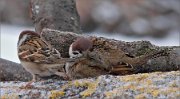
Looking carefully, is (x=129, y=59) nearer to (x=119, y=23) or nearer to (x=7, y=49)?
(x=7, y=49)

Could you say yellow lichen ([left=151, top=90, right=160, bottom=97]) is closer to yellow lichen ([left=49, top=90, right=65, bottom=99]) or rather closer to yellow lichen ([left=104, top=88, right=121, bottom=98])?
yellow lichen ([left=104, top=88, right=121, bottom=98])

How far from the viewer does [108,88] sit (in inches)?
101

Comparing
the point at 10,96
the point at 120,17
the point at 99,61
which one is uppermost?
the point at 120,17

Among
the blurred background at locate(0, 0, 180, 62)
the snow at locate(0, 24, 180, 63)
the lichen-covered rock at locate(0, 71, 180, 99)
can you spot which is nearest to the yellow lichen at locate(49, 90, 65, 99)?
the lichen-covered rock at locate(0, 71, 180, 99)

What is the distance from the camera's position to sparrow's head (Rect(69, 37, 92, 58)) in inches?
118

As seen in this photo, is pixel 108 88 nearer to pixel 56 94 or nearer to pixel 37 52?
pixel 56 94

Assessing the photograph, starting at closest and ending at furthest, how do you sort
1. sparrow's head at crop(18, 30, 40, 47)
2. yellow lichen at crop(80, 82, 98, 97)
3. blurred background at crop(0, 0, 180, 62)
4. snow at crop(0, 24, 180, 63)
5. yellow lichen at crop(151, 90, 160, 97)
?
yellow lichen at crop(151, 90, 160, 97), yellow lichen at crop(80, 82, 98, 97), sparrow's head at crop(18, 30, 40, 47), snow at crop(0, 24, 180, 63), blurred background at crop(0, 0, 180, 62)

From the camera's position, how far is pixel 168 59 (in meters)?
3.12

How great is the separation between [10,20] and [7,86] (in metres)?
5.15

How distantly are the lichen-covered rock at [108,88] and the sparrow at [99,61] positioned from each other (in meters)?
0.24

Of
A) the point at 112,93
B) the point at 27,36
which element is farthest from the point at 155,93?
the point at 27,36

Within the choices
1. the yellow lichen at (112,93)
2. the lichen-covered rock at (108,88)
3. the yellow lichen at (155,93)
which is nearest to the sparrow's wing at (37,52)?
the lichen-covered rock at (108,88)

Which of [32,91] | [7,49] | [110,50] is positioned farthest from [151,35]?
[32,91]

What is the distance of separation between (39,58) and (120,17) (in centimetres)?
471
